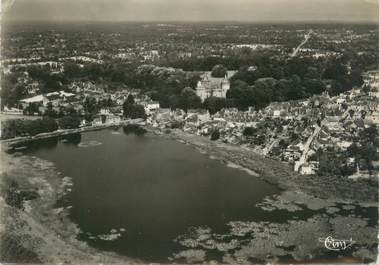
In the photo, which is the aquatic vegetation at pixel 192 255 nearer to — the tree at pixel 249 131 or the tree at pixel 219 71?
the tree at pixel 249 131

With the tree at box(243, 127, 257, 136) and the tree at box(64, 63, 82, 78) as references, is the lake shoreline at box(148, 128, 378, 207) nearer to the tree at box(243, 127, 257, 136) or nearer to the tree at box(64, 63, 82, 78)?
the tree at box(243, 127, 257, 136)

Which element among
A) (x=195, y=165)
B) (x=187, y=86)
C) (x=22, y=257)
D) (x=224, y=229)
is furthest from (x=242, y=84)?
(x=22, y=257)

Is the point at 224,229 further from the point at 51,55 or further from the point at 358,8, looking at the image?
the point at 51,55

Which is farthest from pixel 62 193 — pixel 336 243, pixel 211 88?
pixel 211 88

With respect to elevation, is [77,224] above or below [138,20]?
below

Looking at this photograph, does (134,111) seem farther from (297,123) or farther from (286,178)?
(286,178)

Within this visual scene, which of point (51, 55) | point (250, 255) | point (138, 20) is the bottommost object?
point (250, 255)
